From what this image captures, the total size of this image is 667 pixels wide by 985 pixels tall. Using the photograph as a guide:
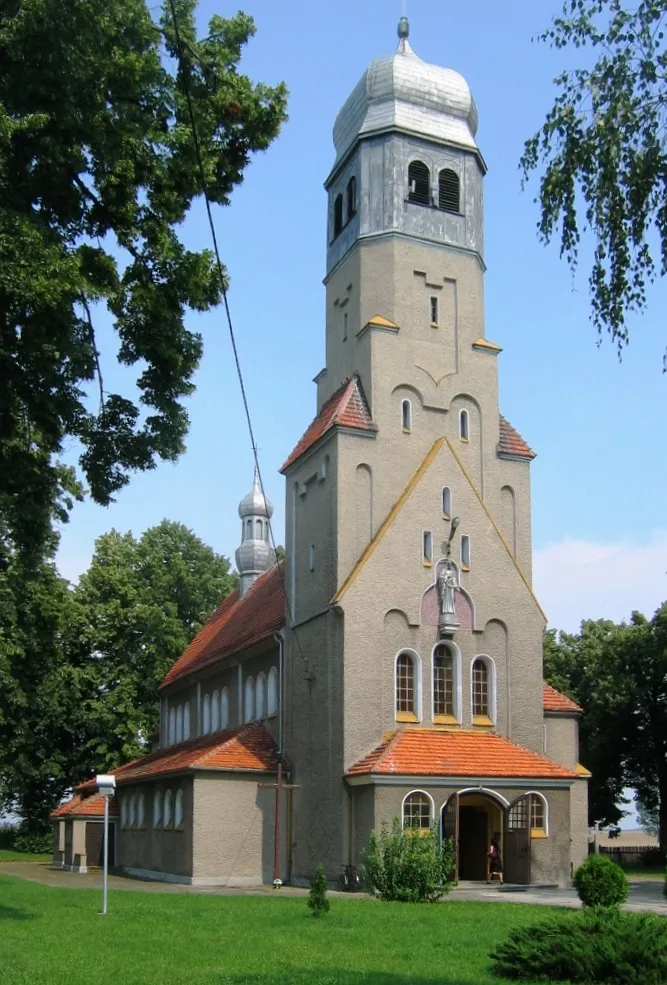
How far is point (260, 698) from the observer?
38062 mm

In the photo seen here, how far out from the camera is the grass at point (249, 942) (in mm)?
13461

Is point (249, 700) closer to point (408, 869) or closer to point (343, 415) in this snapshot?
point (343, 415)

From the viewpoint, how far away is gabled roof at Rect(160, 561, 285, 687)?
39.1 m

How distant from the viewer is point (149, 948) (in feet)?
52.6

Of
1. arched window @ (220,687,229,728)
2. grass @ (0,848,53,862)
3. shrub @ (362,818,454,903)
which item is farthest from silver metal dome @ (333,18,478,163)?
grass @ (0,848,53,862)

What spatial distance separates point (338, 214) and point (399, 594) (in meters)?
13.2

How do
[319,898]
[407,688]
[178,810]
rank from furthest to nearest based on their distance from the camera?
1. [178,810]
2. [407,688]
3. [319,898]

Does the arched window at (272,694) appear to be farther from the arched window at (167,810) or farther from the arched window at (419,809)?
the arched window at (419,809)

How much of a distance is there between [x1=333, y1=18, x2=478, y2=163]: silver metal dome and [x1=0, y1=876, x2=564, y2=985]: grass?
22.4 meters

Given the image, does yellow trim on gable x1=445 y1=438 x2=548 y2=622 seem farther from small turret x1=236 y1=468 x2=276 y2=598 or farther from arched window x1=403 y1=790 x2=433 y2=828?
small turret x1=236 y1=468 x2=276 y2=598

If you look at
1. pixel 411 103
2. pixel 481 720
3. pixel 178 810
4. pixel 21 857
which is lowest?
pixel 21 857

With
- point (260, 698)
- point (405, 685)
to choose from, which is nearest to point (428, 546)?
point (405, 685)

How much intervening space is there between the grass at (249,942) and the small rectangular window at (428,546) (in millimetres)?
10568

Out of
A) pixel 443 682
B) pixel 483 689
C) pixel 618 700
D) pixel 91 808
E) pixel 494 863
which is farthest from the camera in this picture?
pixel 618 700
